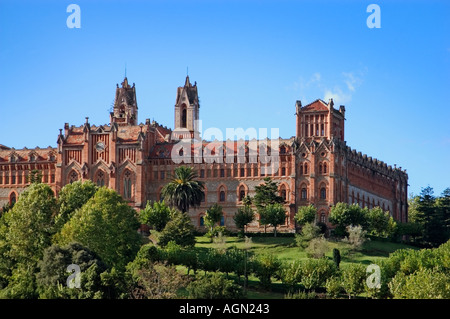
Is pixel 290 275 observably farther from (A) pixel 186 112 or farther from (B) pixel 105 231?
(A) pixel 186 112

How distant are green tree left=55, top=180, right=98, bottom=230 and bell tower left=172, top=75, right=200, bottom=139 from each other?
28535 mm

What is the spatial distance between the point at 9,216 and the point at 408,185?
7033 cm

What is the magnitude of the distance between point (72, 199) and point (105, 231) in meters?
14.5

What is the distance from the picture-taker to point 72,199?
132 metres

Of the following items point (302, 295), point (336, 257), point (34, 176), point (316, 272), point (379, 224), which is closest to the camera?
point (302, 295)

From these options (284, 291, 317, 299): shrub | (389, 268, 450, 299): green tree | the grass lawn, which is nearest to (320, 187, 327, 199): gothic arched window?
the grass lawn

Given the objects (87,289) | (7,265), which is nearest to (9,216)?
(7,265)

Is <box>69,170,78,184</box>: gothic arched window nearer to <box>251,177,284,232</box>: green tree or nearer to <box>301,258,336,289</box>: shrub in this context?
<box>251,177,284,232</box>: green tree

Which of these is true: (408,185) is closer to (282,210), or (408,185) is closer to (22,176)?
(282,210)

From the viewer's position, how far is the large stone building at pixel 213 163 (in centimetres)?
15025

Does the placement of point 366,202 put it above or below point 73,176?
below

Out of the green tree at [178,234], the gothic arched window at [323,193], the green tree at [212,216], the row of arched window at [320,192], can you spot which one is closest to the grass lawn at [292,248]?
the green tree at [212,216]

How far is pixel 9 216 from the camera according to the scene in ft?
411

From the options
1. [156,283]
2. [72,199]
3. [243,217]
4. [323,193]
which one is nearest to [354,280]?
[156,283]
